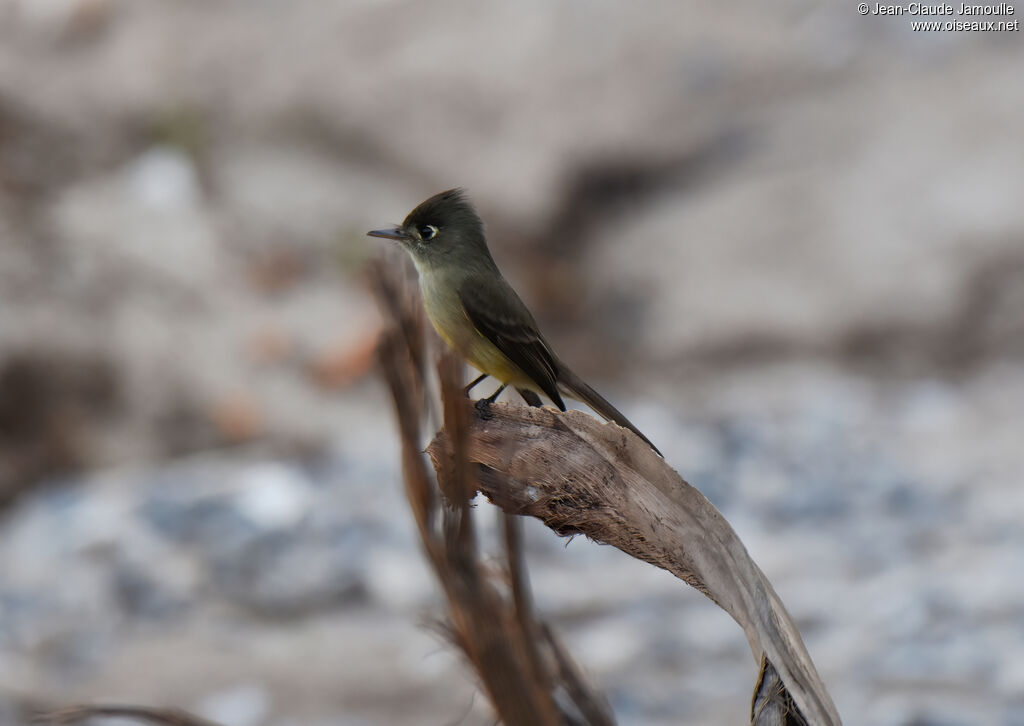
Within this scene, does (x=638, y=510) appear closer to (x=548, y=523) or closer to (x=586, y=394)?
(x=548, y=523)

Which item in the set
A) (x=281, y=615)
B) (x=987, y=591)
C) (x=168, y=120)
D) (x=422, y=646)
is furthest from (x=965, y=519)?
(x=168, y=120)

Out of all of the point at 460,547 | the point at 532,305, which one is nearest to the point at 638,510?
the point at 460,547

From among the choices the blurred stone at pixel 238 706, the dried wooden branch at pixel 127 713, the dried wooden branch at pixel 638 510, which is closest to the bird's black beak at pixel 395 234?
the dried wooden branch at pixel 638 510

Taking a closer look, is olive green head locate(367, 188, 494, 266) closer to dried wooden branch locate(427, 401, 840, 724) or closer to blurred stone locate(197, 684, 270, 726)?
dried wooden branch locate(427, 401, 840, 724)
